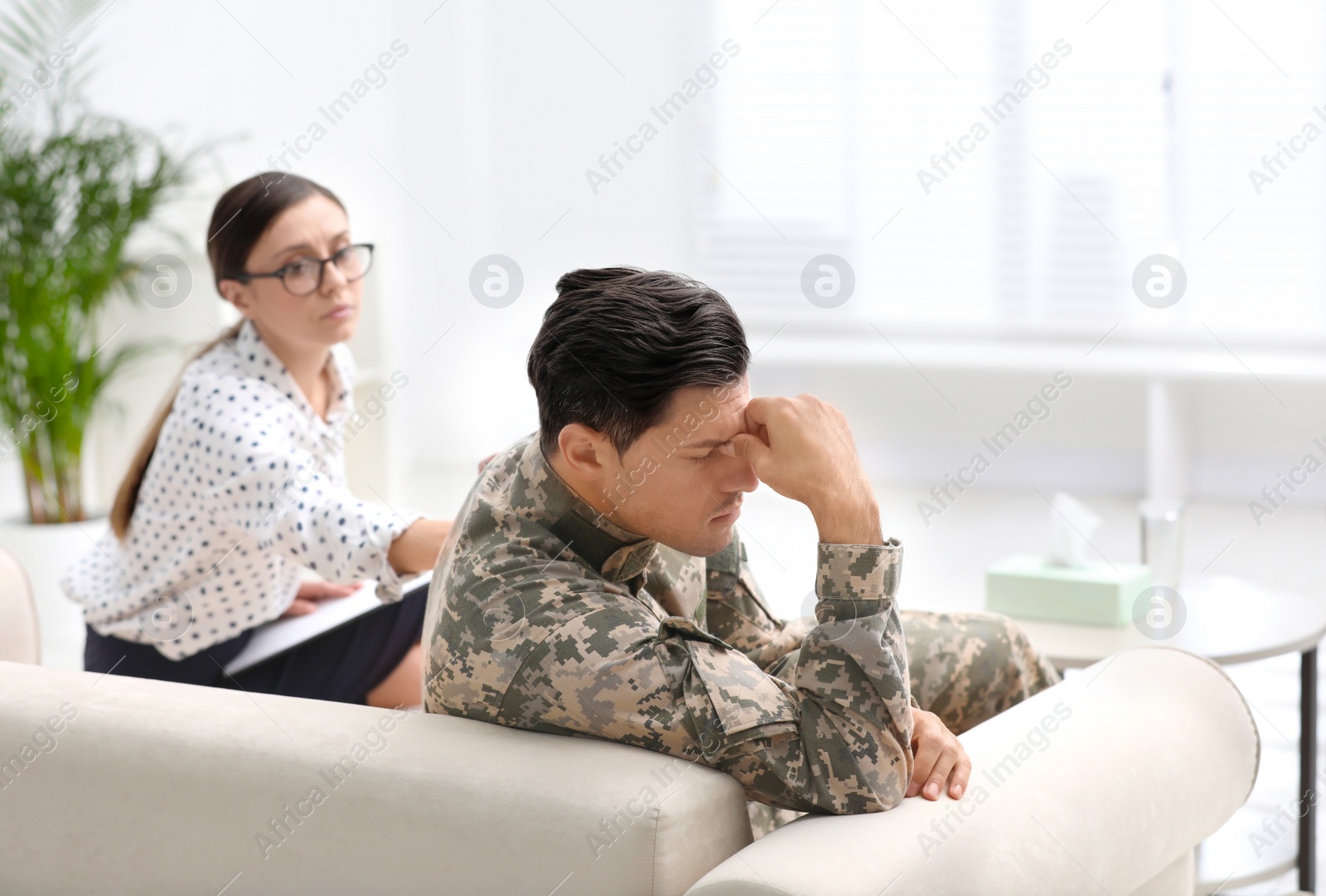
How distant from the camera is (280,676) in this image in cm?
198

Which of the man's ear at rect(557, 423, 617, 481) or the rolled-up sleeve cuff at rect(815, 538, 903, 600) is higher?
the man's ear at rect(557, 423, 617, 481)

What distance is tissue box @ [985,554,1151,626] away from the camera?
2172 millimetres

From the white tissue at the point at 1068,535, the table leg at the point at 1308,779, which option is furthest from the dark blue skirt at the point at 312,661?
the table leg at the point at 1308,779

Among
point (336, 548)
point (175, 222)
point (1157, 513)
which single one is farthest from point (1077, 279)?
point (336, 548)

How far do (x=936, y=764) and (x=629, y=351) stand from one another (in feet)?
1.56

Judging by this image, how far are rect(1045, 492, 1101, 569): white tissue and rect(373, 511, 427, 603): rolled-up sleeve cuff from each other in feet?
3.60

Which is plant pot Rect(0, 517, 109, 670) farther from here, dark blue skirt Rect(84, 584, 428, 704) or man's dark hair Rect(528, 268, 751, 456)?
man's dark hair Rect(528, 268, 751, 456)

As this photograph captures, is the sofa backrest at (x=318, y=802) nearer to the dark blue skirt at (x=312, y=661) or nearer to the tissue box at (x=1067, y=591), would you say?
the dark blue skirt at (x=312, y=661)

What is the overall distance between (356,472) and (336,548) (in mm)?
2837

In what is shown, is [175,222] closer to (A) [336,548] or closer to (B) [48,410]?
(B) [48,410]

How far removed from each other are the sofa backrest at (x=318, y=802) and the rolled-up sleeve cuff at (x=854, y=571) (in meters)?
0.20

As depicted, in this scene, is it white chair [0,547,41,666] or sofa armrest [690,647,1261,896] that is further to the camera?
white chair [0,547,41,666]

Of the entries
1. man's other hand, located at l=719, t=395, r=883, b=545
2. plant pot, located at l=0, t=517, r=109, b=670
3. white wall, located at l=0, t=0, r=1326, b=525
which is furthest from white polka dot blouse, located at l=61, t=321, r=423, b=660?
white wall, located at l=0, t=0, r=1326, b=525

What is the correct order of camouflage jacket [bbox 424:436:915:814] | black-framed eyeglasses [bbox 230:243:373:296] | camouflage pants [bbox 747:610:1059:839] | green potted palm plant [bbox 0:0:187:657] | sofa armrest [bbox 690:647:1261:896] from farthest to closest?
1. green potted palm plant [bbox 0:0:187:657]
2. black-framed eyeglasses [bbox 230:243:373:296]
3. camouflage pants [bbox 747:610:1059:839]
4. camouflage jacket [bbox 424:436:915:814]
5. sofa armrest [bbox 690:647:1261:896]
